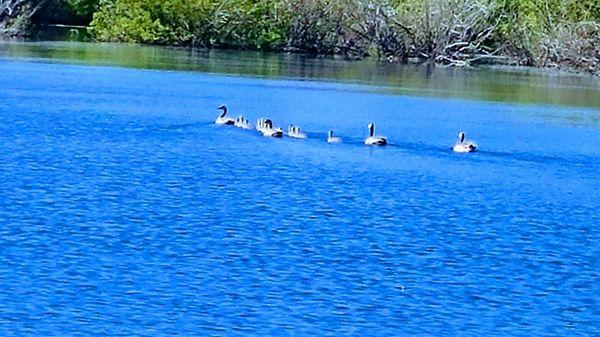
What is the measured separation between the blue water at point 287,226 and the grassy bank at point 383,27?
29992 mm

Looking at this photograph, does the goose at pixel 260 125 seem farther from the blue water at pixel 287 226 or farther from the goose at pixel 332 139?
the goose at pixel 332 139

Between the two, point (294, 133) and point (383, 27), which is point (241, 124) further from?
point (383, 27)

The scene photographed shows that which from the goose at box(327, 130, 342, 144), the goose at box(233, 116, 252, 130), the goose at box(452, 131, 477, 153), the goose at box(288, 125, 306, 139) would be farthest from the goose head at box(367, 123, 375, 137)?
the goose at box(233, 116, 252, 130)

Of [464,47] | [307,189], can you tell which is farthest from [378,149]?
[464,47]

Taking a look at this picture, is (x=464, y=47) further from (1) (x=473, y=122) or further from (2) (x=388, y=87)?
(1) (x=473, y=122)

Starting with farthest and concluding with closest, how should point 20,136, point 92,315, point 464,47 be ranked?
point 464,47
point 20,136
point 92,315

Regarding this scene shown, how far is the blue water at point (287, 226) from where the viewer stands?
15930 mm

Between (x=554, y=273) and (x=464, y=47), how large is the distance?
51985mm

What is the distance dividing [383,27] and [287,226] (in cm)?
5004

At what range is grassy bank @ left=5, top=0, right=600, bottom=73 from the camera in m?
68.9

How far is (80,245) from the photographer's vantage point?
18797mm

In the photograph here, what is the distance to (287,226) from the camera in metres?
21.4

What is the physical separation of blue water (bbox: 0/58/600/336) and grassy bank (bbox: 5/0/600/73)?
98.4ft

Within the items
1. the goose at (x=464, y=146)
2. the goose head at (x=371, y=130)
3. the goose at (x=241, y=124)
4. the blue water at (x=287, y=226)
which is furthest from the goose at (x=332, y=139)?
the goose at (x=241, y=124)
